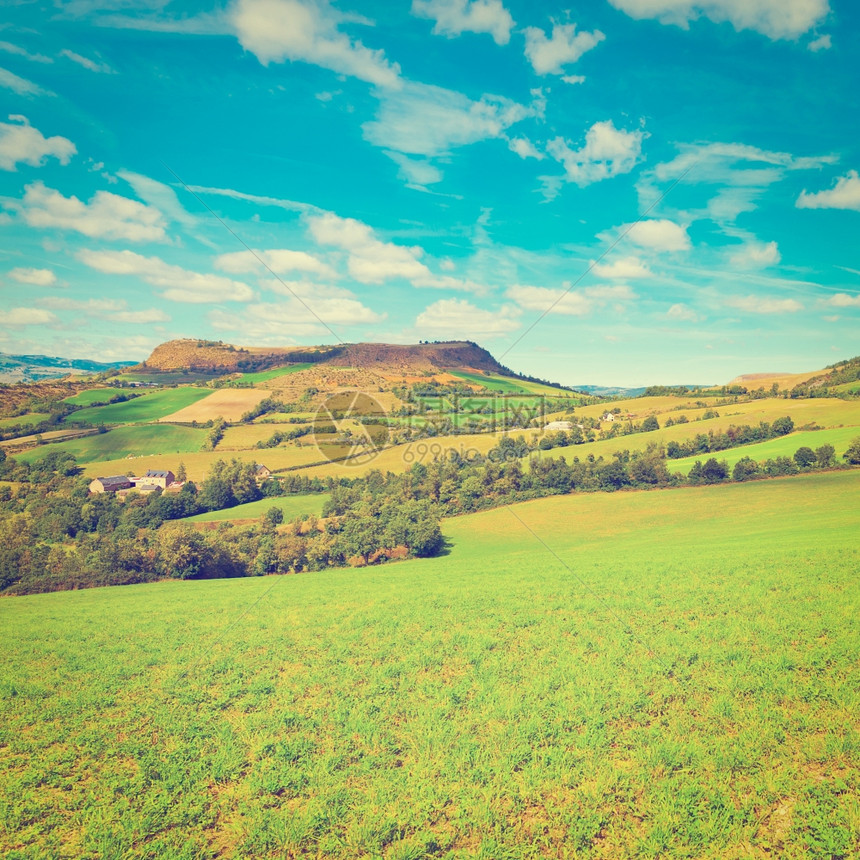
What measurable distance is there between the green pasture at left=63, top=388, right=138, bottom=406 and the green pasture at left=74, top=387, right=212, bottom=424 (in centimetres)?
411

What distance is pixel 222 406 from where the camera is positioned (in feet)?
317

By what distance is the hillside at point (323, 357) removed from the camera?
454 ft

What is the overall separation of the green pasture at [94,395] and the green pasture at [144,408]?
4.11m

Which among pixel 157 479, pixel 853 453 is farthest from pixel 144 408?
pixel 853 453

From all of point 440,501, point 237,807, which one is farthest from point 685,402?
point 237,807

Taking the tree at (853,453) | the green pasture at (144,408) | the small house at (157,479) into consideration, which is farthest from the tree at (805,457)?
the green pasture at (144,408)

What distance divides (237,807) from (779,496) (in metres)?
45.8

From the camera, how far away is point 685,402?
282 ft

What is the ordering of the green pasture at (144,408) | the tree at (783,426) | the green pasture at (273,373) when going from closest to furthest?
1. the tree at (783,426)
2. the green pasture at (144,408)
3. the green pasture at (273,373)

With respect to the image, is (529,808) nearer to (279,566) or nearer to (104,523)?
(279,566)

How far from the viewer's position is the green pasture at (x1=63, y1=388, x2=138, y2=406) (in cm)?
9513

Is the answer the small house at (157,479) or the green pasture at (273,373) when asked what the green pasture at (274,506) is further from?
the green pasture at (273,373)

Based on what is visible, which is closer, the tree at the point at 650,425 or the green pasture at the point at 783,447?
the green pasture at the point at 783,447

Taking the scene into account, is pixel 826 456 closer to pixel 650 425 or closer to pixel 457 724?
pixel 650 425
